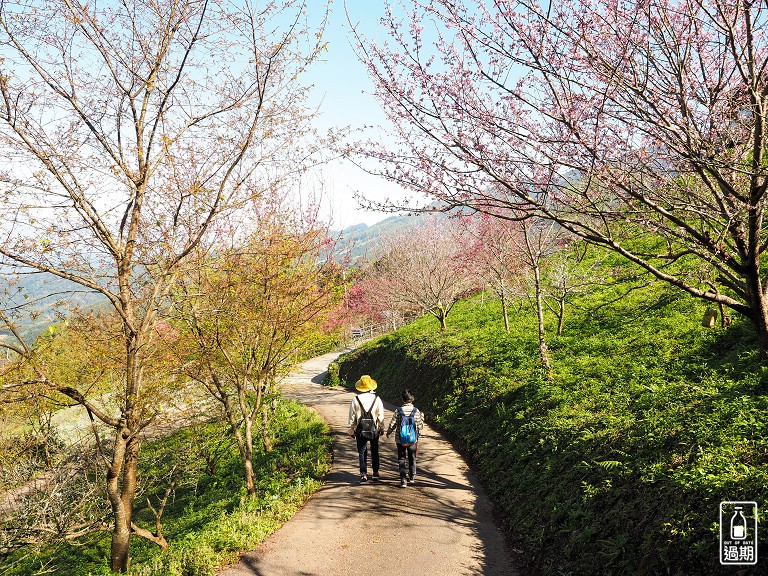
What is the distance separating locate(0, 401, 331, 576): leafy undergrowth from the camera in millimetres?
6328

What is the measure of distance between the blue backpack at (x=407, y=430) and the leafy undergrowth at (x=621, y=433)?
1.69 m

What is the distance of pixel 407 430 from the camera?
7941mm

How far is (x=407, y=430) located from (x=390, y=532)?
184cm

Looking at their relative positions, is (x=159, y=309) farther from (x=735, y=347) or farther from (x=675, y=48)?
(x=735, y=347)

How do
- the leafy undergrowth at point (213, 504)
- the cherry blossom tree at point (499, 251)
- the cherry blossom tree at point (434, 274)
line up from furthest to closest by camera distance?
the cherry blossom tree at point (434, 274) → the cherry blossom tree at point (499, 251) → the leafy undergrowth at point (213, 504)

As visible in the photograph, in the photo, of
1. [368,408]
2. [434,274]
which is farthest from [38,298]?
[434,274]

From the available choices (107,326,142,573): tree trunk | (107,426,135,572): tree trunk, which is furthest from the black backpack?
(107,426,135,572): tree trunk

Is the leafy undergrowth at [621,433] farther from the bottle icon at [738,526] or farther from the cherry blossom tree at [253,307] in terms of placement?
the cherry blossom tree at [253,307]

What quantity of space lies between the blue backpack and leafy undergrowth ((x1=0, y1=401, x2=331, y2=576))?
2104 mm

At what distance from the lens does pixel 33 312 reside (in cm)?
486

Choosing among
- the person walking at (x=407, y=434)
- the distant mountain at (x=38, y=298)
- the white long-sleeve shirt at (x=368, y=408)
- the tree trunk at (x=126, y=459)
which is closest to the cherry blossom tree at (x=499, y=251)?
the person walking at (x=407, y=434)

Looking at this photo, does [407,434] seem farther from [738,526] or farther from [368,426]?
[738,526]

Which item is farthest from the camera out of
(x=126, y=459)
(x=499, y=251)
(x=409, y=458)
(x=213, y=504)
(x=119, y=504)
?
(x=499, y=251)

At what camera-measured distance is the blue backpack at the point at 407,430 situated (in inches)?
312
